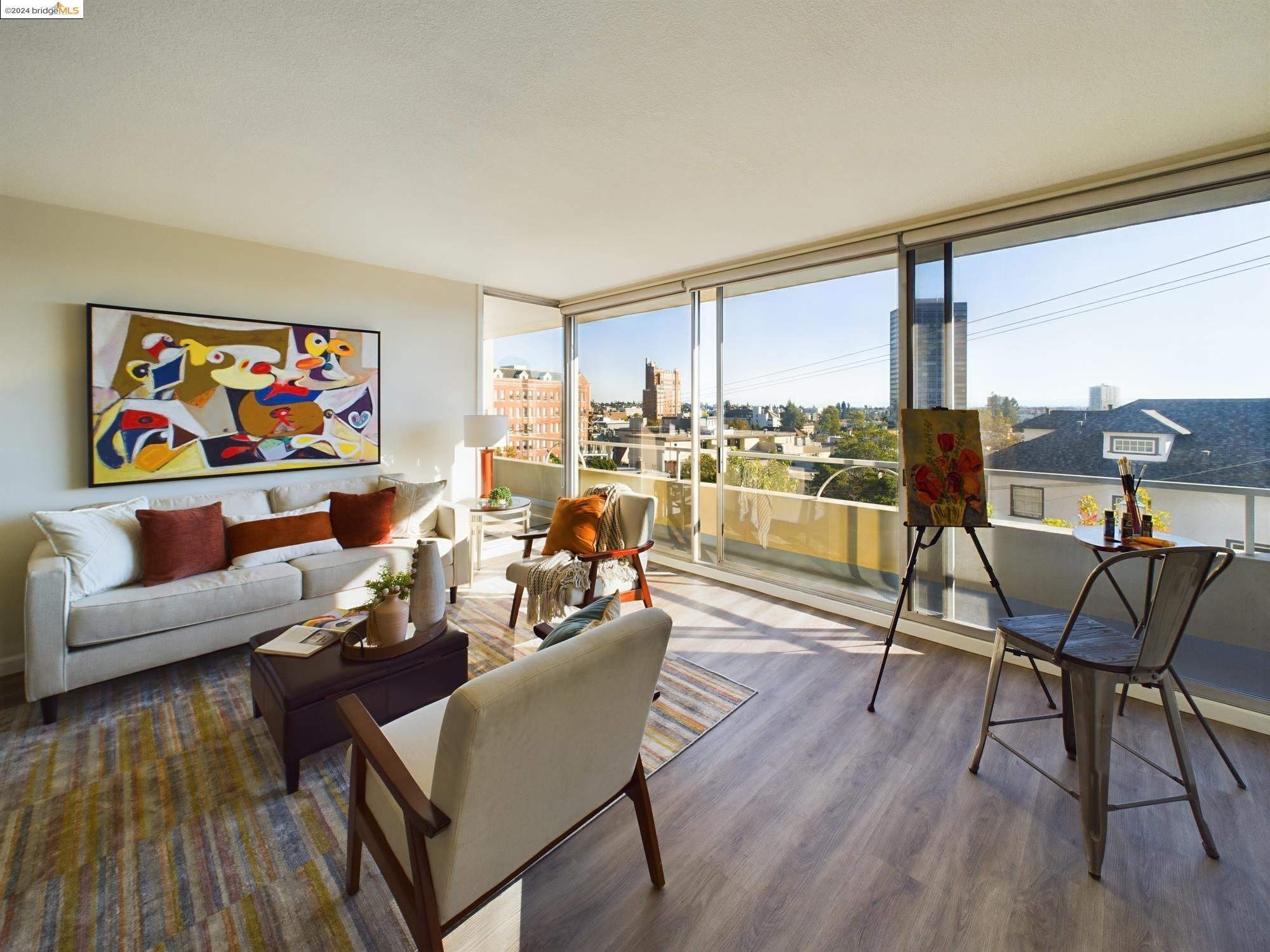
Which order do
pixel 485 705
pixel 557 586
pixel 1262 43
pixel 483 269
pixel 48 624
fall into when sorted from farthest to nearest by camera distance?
1. pixel 483 269
2. pixel 557 586
3. pixel 48 624
4. pixel 1262 43
5. pixel 485 705

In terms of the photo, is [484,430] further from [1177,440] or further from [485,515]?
[1177,440]

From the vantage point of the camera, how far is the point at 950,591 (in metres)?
3.42

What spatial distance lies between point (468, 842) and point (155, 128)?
294 centimetres

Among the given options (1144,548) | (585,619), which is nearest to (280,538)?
(585,619)

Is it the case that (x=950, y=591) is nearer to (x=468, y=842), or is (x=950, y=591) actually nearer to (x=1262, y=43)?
(x=1262, y=43)

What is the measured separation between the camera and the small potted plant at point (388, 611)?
7.60 ft

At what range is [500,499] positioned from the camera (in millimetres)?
4512

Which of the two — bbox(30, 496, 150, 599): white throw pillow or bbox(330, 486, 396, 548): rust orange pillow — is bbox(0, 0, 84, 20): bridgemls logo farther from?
bbox(330, 486, 396, 548): rust orange pillow

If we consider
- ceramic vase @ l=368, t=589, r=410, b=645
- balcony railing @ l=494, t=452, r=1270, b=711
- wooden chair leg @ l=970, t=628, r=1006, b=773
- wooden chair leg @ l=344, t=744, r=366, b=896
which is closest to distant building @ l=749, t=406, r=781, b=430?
balcony railing @ l=494, t=452, r=1270, b=711

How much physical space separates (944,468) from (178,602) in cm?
392

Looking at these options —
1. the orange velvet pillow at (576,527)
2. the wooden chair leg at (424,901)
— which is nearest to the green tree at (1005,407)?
the orange velvet pillow at (576,527)

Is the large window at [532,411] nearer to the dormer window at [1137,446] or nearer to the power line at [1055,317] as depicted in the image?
the power line at [1055,317]

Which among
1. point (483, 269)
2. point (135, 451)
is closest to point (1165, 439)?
point (483, 269)

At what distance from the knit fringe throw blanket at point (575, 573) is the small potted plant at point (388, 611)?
1.03 m
